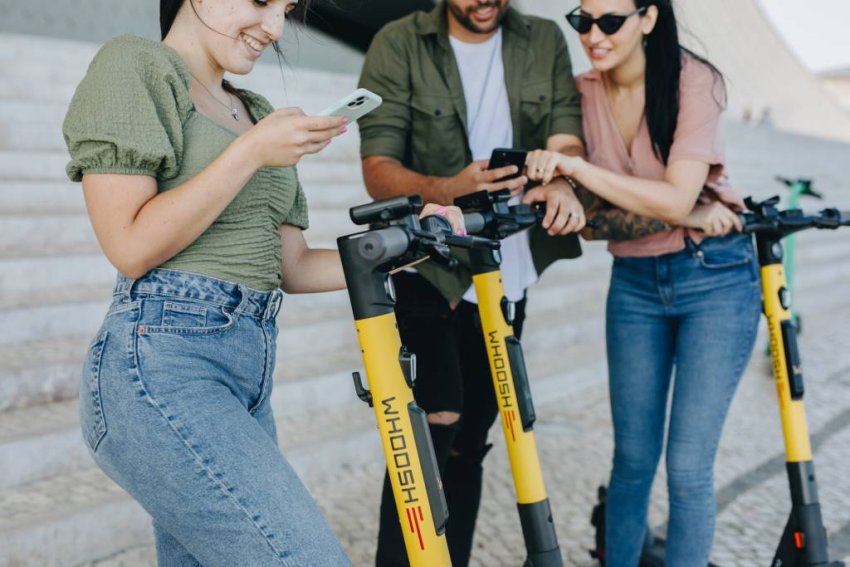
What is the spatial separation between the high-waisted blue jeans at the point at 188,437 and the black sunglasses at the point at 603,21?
1368mm

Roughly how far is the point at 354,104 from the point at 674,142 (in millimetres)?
1229

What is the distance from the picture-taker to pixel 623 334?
2.49 m

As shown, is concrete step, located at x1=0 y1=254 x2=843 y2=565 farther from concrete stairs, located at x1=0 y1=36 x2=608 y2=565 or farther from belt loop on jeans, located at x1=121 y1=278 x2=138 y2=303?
belt loop on jeans, located at x1=121 y1=278 x2=138 y2=303

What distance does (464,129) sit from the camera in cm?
240

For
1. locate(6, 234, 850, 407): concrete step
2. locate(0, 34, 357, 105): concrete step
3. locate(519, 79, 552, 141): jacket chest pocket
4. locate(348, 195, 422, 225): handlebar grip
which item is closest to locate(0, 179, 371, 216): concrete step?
locate(6, 234, 850, 407): concrete step

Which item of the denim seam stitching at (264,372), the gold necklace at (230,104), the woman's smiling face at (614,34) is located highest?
the woman's smiling face at (614,34)

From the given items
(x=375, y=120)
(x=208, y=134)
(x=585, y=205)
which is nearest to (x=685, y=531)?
(x=585, y=205)

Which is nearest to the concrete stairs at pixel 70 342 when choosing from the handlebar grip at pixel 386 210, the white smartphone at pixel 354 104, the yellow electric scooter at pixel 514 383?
the yellow electric scooter at pixel 514 383

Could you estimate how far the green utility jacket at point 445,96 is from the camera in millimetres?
2381

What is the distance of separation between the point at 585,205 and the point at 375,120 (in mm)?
663

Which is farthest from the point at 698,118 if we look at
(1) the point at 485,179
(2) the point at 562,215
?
(1) the point at 485,179

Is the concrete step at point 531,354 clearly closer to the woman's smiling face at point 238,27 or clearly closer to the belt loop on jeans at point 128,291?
the belt loop on jeans at point 128,291

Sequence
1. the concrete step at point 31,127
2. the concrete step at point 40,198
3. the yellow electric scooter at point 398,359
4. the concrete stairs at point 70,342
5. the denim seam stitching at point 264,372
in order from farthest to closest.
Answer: the concrete step at point 31,127 < the concrete step at point 40,198 < the concrete stairs at point 70,342 < the denim seam stitching at point 264,372 < the yellow electric scooter at point 398,359

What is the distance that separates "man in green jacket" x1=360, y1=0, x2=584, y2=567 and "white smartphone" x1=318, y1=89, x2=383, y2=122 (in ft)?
2.81
